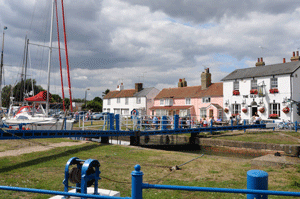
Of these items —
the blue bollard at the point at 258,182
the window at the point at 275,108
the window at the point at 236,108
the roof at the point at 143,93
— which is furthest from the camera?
the roof at the point at 143,93

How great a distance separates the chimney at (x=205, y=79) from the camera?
4169 cm

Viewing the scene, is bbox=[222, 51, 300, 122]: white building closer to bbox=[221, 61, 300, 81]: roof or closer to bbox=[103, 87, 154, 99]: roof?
bbox=[221, 61, 300, 81]: roof

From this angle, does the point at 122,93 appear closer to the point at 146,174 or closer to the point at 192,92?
the point at 192,92

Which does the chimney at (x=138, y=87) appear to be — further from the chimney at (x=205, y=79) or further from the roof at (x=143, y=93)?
the chimney at (x=205, y=79)

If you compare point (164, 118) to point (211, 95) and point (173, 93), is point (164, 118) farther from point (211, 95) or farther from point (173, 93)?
point (173, 93)

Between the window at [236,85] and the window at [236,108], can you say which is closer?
the window at [236,108]

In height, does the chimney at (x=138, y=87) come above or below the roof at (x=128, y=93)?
above

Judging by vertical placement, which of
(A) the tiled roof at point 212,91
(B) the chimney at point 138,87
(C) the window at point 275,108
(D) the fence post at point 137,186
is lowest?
(D) the fence post at point 137,186

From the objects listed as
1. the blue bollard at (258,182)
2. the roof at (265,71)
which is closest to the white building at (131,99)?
the roof at (265,71)

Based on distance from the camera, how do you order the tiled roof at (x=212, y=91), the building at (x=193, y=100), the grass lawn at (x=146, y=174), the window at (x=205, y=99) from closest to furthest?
the grass lawn at (x=146, y=174)
the building at (x=193, y=100)
the tiled roof at (x=212, y=91)
the window at (x=205, y=99)

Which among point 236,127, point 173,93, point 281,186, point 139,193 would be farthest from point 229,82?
point 139,193

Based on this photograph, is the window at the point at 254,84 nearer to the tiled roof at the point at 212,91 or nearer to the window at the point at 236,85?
the window at the point at 236,85

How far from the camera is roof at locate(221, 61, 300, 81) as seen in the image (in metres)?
29.0

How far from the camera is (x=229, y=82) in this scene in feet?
114
